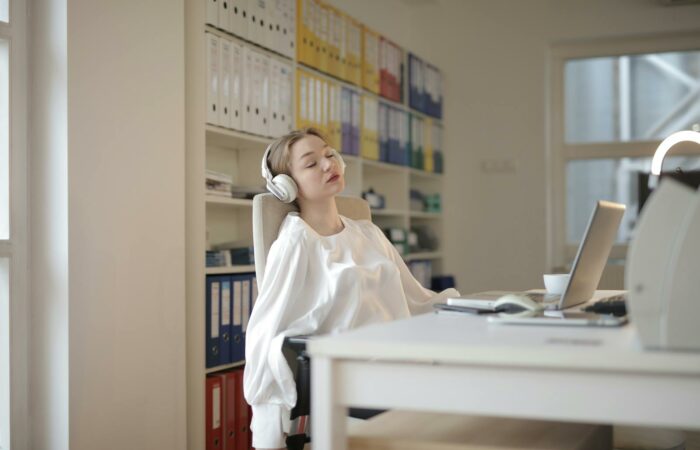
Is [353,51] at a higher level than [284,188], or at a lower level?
higher

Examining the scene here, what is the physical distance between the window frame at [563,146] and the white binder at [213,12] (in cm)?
318

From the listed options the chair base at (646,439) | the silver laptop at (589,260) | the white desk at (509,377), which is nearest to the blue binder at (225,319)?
the silver laptop at (589,260)

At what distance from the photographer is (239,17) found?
3.34 metres

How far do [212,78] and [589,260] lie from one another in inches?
71.2

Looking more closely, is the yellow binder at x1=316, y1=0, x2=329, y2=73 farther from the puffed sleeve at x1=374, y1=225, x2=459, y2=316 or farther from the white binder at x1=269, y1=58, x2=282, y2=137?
the puffed sleeve at x1=374, y1=225, x2=459, y2=316

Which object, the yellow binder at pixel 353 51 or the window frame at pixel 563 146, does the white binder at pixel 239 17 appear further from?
the window frame at pixel 563 146

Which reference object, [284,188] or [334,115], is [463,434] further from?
[334,115]

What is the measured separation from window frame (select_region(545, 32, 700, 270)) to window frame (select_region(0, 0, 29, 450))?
3.95 metres

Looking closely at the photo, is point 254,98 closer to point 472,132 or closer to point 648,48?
point 472,132

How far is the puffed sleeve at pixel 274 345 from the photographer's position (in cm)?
199

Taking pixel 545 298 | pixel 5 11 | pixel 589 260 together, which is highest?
pixel 5 11

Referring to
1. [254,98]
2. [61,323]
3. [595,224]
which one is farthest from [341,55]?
[595,224]

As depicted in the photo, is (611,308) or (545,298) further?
(545,298)

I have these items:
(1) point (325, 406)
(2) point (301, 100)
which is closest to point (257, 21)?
(2) point (301, 100)
